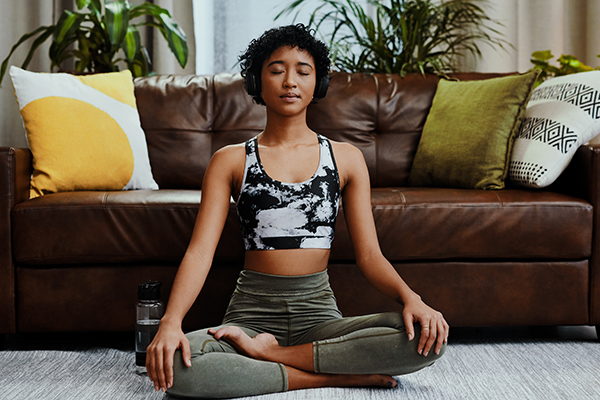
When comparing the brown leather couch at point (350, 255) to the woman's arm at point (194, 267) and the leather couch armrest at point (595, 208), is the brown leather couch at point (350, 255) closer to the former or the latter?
the leather couch armrest at point (595, 208)

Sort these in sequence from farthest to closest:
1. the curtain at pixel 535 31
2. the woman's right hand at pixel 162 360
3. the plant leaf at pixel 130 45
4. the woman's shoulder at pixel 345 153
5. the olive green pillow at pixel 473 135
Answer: the curtain at pixel 535 31 → the plant leaf at pixel 130 45 → the olive green pillow at pixel 473 135 → the woman's shoulder at pixel 345 153 → the woman's right hand at pixel 162 360

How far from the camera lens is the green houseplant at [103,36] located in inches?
86.4

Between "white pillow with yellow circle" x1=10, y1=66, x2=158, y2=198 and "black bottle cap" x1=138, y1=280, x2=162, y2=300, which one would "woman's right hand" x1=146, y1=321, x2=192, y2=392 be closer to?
"black bottle cap" x1=138, y1=280, x2=162, y2=300

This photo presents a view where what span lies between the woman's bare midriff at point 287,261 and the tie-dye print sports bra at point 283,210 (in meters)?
0.01

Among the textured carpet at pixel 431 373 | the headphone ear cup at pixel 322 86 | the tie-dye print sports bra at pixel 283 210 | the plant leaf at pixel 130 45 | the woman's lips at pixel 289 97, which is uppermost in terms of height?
the plant leaf at pixel 130 45

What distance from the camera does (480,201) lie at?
1.57 metres

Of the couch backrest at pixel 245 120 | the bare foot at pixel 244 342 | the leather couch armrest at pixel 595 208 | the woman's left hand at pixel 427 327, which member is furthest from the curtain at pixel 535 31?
the bare foot at pixel 244 342

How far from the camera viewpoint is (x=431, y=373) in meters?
1.36

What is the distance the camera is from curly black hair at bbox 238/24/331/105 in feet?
4.19

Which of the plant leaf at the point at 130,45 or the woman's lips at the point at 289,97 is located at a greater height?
the plant leaf at the point at 130,45

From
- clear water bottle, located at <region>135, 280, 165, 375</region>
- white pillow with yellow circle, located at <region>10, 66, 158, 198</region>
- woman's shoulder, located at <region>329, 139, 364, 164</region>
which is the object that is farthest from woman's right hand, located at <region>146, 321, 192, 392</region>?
white pillow with yellow circle, located at <region>10, 66, 158, 198</region>

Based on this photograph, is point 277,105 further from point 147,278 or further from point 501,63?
point 501,63

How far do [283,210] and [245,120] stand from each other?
0.88 m

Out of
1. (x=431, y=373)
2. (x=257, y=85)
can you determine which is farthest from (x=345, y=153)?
(x=431, y=373)
